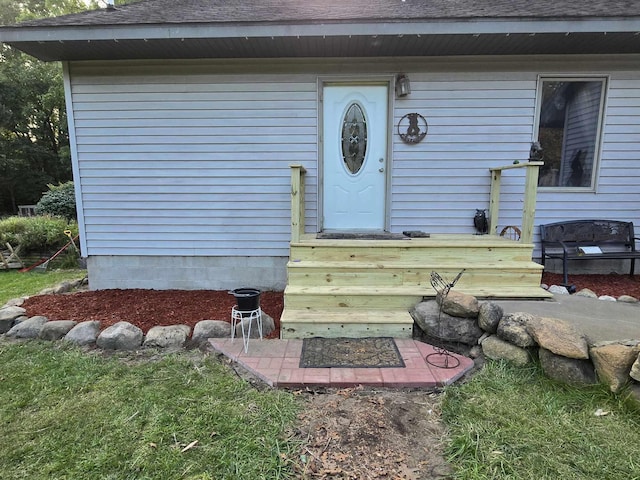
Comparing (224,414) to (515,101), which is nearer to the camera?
(224,414)

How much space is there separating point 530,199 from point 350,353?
2408 mm

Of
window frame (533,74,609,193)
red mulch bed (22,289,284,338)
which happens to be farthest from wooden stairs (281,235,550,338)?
window frame (533,74,609,193)

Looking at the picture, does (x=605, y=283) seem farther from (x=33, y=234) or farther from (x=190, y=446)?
(x=33, y=234)

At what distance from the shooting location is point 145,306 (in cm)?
401

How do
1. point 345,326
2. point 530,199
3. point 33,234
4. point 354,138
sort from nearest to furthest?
point 345,326, point 530,199, point 354,138, point 33,234

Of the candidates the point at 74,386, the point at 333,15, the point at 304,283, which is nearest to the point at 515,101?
the point at 333,15

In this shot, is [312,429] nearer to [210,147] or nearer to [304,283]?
[304,283]

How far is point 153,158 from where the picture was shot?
4.52 m


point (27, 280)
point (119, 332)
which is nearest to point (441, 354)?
point (119, 332)

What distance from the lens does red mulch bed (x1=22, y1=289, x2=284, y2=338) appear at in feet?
11.8

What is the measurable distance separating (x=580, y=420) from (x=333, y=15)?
4.16m

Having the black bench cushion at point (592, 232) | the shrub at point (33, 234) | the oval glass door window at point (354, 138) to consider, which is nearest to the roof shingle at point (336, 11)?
the oval glass door window at point (354, 138)

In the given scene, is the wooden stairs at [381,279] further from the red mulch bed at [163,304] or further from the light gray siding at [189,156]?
the light gray siding at [189,156]

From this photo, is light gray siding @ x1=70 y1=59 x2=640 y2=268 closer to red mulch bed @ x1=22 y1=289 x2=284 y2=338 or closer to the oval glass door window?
the oval glass door window
